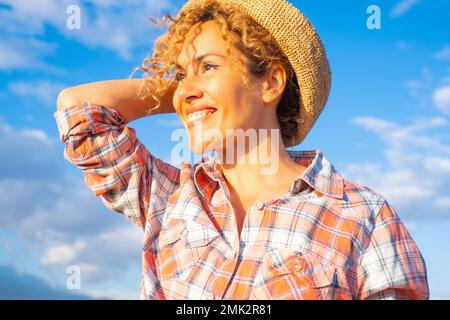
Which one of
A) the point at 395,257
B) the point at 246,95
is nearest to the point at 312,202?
the point at 395,257

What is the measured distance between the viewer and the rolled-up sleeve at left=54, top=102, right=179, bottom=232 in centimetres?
313

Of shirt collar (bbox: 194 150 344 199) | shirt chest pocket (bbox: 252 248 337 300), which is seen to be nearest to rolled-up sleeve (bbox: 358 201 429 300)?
shirt chest pocket (bbox: 252 248 337 300)

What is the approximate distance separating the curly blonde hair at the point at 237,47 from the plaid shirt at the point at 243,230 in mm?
297

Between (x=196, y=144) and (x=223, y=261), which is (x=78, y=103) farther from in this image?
(x=223, y=261)

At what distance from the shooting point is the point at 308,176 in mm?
3061

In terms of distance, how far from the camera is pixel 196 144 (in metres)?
3.10

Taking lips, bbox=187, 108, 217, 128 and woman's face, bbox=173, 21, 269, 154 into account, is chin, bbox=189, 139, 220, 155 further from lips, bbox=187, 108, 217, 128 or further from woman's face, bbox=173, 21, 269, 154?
lips, bbox=187, 108, 217, 128

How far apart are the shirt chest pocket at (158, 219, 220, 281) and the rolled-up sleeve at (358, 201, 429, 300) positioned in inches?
30.0

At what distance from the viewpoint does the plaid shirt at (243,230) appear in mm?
2734

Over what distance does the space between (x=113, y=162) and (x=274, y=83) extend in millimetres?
1020

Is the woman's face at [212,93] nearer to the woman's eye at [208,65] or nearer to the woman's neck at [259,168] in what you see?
the woman's eye at [208,65]
